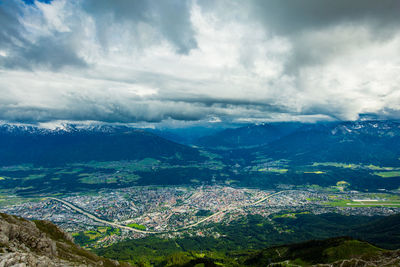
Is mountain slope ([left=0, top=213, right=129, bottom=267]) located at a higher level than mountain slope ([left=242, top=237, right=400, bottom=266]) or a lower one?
higher

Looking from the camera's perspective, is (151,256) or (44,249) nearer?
(44,249)

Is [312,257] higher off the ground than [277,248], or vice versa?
[312,257]

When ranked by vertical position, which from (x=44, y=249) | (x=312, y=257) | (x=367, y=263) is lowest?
(x=312, y=257)

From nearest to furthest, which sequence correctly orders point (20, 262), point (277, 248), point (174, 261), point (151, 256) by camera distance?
point (20, 262) → point (174, 261) → point (277, 248) → point (151, 256)

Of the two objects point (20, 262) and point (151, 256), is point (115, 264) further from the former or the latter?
point (151, 256)

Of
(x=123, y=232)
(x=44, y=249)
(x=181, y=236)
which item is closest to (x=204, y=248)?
(x=181, y=236)

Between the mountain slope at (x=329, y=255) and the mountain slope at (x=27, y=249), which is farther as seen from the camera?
the mountain slope at (x=329, y=255)

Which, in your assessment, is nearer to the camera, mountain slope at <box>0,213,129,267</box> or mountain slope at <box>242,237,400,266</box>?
mountain slope at <box>0,213,129,267</box>

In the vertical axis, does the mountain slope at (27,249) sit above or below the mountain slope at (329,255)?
above

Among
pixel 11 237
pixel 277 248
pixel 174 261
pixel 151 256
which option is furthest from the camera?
pixel 151 256

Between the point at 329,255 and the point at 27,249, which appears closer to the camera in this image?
the point at 27,249

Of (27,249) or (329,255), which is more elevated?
(27,249)
